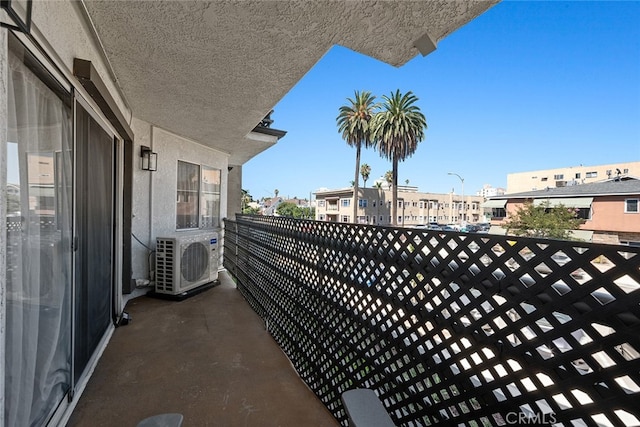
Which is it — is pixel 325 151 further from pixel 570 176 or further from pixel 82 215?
pixel 82 215

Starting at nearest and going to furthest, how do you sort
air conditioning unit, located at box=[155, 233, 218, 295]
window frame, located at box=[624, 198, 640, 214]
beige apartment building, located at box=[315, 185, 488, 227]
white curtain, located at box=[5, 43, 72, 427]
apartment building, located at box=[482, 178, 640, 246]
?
1. white curtain, located at box=[5, 43, 72, 427]
2. air conditioning unit, located at box=[155, 233, 218, 295]
3. window frame, located at box=[624, 198, 640, 214]
4. apartment building, located at box=[482, 178, 640, 246]
5. beige apartment building, located at box=[315, 185, 488, 227]

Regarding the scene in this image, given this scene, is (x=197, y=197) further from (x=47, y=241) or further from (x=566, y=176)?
(x=566, y=176)

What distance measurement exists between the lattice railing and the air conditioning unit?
292 cm

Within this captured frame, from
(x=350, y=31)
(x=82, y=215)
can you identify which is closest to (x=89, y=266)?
(x=82, y=215)

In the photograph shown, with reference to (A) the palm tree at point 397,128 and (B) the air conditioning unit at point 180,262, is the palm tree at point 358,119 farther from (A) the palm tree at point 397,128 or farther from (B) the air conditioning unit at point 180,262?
(B) the air conditioning unit at point 180,262

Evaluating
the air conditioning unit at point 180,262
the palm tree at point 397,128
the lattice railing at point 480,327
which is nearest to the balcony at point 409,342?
the lattice railing at point 480,327

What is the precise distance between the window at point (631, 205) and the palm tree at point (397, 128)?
13525mm

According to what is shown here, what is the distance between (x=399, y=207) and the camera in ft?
125

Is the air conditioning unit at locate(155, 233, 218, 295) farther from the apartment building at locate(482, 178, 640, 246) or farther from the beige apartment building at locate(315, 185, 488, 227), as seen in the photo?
the beige apartment building at locate(315, 185, 488, 227)

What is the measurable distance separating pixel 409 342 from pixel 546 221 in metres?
24.7

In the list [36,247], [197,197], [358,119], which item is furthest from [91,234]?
[358,119]

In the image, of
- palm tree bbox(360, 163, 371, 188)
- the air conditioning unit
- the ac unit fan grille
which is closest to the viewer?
the air conditioning unit

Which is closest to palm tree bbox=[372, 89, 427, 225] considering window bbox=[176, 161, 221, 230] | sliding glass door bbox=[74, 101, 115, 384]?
window bbox=[176, 161, 221, 230]

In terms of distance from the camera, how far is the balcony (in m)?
0.82
